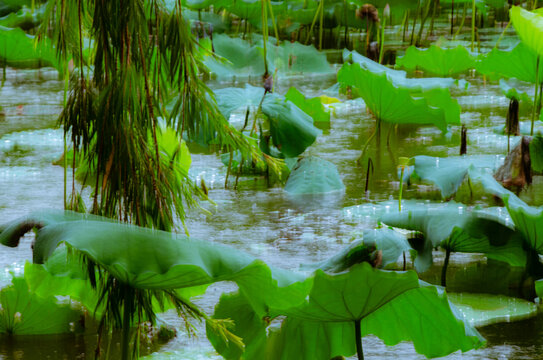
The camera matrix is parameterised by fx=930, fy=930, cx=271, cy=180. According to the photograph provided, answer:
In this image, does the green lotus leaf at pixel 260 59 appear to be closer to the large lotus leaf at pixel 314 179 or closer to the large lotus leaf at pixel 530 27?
the large lotus leaf at pixel 314 179

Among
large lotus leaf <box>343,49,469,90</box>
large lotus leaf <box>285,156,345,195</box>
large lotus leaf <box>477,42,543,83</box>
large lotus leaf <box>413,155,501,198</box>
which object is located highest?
large lotus leaf <box>477,42,543,83</box>

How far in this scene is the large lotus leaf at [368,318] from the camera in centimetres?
133

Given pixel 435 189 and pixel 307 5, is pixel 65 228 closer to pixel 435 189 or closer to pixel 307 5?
pixel 435 189

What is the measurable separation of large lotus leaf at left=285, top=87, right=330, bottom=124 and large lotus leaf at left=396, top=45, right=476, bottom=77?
0.58 meters

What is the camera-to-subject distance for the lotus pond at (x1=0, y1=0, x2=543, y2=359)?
1325mm

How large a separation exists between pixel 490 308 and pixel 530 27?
1.16 meters

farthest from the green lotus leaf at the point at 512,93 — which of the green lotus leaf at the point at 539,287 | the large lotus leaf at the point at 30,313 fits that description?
the large lotus leaf at the point at 30,313

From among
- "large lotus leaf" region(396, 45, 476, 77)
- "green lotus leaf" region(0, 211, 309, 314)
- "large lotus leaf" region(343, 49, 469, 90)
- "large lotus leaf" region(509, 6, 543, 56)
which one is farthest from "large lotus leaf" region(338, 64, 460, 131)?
"green lotus leaf" region(0, 211, 309, 314)

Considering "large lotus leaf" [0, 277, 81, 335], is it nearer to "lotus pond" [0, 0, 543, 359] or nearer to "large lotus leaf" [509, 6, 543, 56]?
"lotus pond" [0, 0, 543, 359]

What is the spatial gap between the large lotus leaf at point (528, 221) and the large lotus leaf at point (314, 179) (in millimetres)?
874

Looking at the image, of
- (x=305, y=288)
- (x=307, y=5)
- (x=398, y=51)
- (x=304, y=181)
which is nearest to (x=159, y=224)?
(x=305, y=288)

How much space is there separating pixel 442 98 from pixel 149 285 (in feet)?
7.01

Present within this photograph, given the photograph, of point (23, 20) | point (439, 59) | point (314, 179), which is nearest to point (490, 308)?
point (314, 179)

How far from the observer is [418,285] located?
133cm
